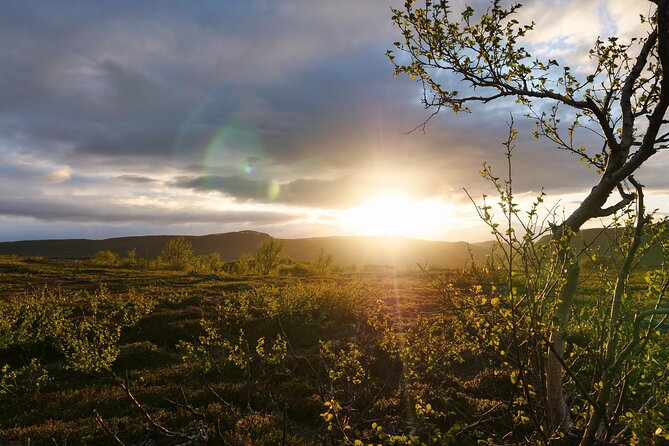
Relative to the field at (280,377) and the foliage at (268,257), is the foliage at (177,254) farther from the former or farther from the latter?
the field at (280,377)

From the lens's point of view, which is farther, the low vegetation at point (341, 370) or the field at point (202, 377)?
the field at point (202, 377)

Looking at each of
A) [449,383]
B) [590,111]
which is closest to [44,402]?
[449,383]

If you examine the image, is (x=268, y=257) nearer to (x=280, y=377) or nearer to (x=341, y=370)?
(x=280, y=377)

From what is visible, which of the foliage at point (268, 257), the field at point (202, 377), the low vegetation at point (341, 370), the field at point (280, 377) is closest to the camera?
the low vegetation at point (341, 370)

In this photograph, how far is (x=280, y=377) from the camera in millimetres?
13094

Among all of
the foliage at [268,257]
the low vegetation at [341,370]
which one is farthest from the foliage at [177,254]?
the low vegetation at [341,370]

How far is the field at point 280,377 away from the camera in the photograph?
211 inches

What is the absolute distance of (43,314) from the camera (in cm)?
1702

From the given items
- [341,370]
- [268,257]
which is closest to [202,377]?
[341,370]

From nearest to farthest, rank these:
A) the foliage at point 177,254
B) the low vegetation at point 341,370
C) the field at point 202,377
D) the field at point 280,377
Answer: the low vegetation at point 341,370, the field at point 280,377, the field at point 202,377, the foliage at point 177,254

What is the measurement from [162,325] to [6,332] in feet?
20.5

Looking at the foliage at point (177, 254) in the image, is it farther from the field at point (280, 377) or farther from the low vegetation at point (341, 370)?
the field at point (280, 377)

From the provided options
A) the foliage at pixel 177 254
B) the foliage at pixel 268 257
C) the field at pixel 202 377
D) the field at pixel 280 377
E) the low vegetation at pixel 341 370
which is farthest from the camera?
the foliage at pixel 177 254

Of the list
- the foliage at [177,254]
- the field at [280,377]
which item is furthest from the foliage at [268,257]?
the field at [280,377]
